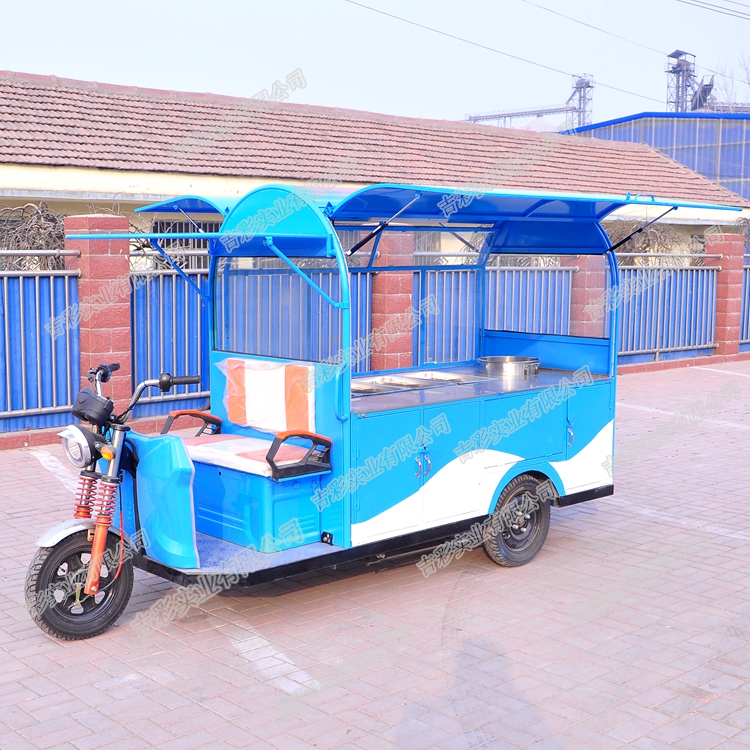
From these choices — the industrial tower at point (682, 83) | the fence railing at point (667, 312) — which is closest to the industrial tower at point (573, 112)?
the industrial tower at point (682, 83)

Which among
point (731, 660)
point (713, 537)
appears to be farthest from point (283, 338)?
point (713, 537)

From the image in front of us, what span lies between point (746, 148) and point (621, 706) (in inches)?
1427

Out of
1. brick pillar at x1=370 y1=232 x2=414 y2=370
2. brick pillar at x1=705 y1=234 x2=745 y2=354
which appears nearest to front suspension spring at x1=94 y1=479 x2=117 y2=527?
brick pillar at x1=370 y1=232 x2=414 y2=370

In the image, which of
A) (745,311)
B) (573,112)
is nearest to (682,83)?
(573,112)

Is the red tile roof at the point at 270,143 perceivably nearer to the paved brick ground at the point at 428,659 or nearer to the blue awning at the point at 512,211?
the blue awning at the point at 512,211

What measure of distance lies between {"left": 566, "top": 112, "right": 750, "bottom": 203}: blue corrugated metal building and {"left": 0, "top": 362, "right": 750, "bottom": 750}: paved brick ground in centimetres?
3223

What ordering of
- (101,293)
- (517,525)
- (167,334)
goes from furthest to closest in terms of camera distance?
(167,334), (101,293), (517,525)

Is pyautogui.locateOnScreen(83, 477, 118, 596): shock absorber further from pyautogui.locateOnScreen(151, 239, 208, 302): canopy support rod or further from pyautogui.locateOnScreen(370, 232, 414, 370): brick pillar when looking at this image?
pyautogui.locateOnScreen(370, 232, 414, 370): brick pillar

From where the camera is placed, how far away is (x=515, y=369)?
23.3 feet

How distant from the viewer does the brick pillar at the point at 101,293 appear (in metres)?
9.46

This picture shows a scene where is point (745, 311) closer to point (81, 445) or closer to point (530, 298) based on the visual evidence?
point (530, 298)

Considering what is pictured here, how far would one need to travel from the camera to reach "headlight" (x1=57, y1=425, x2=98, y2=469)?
4.76 meters

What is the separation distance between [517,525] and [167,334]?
5.48 metres

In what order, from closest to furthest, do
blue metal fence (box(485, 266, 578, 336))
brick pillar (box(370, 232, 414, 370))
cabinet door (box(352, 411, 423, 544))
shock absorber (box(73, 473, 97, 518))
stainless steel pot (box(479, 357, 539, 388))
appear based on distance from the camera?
1. shock absorber (box(73, 473, 97, 518))
2. cabinet door (box(352, 411, 423, 544))
3. stainless steel pot (box(479, 357, 539, 388))
4. brick pillar (box(370, 232, 414, 370))
5. blue metal fence (box(485, 266, 578, 336))
